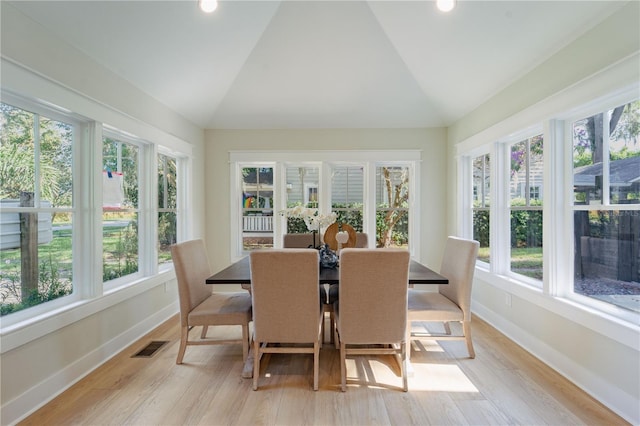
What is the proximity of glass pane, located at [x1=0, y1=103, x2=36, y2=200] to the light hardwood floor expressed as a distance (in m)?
1.37

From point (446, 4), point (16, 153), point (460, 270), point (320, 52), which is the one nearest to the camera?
point (16, 153)

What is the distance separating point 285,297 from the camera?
2.12 meters

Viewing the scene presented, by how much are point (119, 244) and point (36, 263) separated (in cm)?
85

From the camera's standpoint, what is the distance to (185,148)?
154 inches

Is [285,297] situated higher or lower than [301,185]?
lower

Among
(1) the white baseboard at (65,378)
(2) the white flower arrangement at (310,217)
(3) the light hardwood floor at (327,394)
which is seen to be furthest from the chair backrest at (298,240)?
(1) the white baseboard at (65,378)

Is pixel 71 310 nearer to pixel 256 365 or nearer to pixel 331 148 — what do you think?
pixel 256 365

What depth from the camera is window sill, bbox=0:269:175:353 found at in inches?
71.7

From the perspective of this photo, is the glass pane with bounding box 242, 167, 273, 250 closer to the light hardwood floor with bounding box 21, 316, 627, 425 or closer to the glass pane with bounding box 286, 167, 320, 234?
the glass pane with bounding box 286, 167, 320, 234

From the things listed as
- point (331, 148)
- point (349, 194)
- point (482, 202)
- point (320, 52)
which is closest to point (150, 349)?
point (349, 194)

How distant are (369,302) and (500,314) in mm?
1848

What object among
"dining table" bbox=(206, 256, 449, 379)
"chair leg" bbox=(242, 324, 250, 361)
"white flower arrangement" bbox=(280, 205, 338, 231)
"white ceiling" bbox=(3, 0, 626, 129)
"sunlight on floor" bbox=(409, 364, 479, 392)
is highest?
"white ceiling" bbox=(3, 0, 626, 129)

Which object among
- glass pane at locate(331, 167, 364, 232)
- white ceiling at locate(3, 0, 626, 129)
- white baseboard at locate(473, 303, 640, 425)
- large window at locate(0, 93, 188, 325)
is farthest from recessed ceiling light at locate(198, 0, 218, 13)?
white baseboard at locate(473, 303, 640, 425)

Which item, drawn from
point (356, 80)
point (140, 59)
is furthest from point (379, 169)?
point (140, 59)
